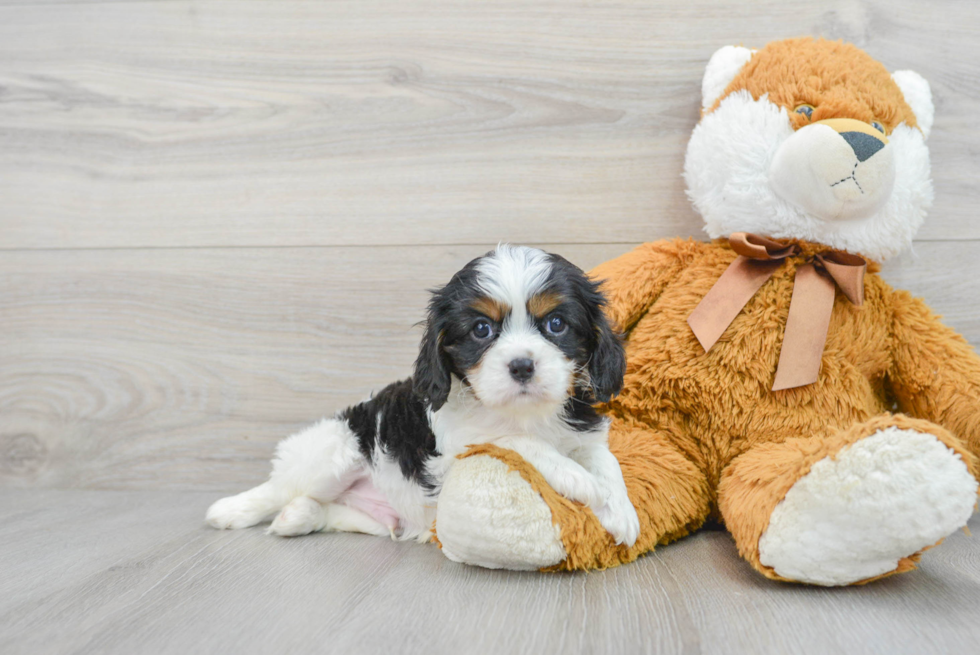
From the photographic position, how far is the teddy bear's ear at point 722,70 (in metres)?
1.70

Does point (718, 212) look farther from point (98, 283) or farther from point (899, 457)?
point (98, 283)

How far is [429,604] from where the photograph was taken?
1.20m

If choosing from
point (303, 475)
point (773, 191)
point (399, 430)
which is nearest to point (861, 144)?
point (773, 191)

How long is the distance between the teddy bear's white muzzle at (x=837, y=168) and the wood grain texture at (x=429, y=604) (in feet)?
2.35

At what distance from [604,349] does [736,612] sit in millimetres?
504

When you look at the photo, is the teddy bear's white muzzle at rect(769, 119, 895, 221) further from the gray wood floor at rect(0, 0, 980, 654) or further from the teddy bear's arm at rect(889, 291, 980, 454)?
the gray wood floor at rect(0, 0, 980, 654)

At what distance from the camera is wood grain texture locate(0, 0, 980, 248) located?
1.92 metres

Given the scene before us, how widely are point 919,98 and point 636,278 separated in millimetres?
788

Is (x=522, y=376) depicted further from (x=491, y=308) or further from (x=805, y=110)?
(x=805, y=110)

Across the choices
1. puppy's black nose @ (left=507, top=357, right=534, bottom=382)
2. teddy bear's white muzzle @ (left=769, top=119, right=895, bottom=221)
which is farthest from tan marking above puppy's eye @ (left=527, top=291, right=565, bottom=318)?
teddy bear's white muzzle @ (left=769, top=119, right=895, bottom=221)

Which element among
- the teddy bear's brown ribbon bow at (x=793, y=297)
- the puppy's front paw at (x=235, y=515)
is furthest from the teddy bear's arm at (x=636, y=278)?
the puppy's front paw at (x=235, y=515)

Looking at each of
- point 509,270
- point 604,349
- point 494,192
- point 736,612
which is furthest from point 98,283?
point 736,612

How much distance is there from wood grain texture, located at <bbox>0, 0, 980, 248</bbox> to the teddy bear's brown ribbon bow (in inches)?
15.4

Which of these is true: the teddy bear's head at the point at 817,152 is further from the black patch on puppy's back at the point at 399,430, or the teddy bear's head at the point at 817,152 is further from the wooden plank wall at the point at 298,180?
the black patch on puppy's back at the point at 399,430
